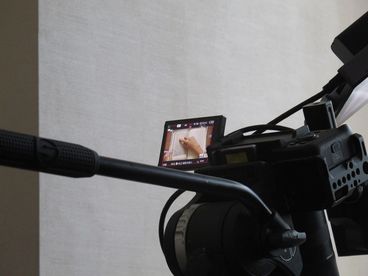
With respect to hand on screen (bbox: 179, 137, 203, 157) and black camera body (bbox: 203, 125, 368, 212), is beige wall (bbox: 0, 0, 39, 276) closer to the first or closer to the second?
hand on screen (bbox: 179, 137, 203, 157)

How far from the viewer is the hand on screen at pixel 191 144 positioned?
888 millimetres

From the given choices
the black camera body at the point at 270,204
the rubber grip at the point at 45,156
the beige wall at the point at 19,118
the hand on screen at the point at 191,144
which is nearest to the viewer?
the rubber grip at the point at 45,156

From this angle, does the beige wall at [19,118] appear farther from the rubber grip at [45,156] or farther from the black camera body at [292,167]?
the rubber grip at [45,156]

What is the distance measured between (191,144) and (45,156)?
1.40ft

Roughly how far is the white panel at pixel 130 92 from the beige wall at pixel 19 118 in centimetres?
3

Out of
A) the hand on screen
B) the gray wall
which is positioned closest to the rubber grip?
the hand on screen

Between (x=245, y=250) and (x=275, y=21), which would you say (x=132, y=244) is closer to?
(x=275, y=21)

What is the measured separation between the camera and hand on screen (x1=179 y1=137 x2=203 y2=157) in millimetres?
888

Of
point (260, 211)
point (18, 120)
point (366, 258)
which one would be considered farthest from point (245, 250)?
point (366, 258)

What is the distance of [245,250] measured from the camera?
0.69 metres

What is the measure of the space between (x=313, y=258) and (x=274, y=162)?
0.13 m

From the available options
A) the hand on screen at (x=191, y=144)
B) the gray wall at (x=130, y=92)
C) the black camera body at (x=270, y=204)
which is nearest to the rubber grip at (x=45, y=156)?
the black camera body at (x=270, y=204)

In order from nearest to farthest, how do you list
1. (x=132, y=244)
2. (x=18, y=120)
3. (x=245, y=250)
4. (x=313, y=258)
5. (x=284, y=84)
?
(x=245, y=250), (x=313, y=258), (x=18, y=120), (x=132, y=244), (x=284, y=84)

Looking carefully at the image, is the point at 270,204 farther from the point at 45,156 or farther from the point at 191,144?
the point at 45,156
